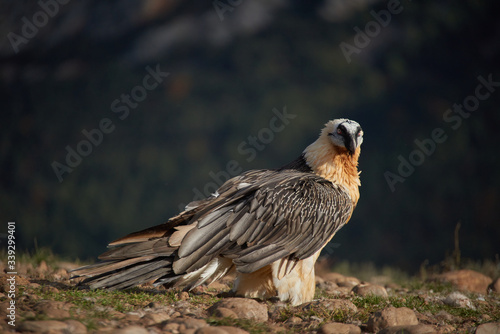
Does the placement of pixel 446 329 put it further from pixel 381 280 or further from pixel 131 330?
pixel 381 280

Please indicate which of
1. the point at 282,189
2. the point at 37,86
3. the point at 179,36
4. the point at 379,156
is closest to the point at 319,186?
the point at 282,189

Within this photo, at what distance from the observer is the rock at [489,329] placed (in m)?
4.55

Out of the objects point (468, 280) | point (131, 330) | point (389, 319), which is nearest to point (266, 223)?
point (389, 319)

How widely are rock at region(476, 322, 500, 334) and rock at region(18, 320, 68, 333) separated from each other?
3.23 m

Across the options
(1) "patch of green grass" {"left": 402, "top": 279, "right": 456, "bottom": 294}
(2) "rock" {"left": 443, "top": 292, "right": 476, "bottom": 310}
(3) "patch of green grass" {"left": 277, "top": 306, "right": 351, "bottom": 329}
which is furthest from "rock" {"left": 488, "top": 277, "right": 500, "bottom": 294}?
(3) "patch of green grass" {"left": 277, "top": 306, "right": 351, "bottom": 329}

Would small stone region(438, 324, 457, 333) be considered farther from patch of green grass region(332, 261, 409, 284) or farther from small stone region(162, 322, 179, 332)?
patch of green grass region(332, 261, 409, 284)

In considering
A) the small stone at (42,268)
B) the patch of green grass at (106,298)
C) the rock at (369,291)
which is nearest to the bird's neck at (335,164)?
the rock at (369,291)

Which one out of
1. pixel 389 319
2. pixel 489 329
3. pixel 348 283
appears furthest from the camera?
pixel 348 283

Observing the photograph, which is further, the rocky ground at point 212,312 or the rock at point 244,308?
the rock at point 244,308

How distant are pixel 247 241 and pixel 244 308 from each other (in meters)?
0.85

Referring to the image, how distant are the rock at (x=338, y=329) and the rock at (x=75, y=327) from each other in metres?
1.76

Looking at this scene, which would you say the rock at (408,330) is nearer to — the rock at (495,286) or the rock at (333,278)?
the rock at (333,278)

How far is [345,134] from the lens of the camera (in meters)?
5.81

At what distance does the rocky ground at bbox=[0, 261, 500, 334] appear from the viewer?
384 centimetres
